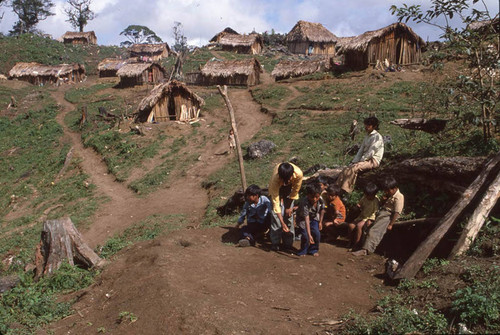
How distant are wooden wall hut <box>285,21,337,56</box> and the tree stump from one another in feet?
133

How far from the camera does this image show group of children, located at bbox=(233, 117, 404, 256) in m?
5.96

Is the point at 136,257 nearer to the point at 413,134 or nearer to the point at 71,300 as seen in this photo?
the point at 71,300

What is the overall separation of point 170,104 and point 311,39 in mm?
26155

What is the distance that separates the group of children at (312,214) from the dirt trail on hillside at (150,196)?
3.59 metres

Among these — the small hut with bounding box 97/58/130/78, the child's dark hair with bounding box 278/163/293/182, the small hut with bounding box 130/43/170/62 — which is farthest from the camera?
the small hut with bounding box 130/43/170/62

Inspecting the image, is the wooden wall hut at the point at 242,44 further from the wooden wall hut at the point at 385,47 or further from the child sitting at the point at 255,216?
the child sitting at the point at 255,216

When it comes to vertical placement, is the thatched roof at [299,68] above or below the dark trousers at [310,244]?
above

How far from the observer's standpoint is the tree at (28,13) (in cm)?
5441

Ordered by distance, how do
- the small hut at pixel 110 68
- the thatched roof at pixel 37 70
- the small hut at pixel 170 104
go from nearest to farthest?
the small hut at pixel 170 104, the thatched roof at pixel 37 70, the small hut at pixel 110 68

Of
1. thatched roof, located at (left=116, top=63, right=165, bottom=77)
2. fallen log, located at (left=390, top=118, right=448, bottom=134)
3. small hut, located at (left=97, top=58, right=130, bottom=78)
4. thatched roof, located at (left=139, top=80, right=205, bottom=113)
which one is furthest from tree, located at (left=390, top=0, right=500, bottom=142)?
small hut, located at (left=97, top=58, right=130, bottom=78)

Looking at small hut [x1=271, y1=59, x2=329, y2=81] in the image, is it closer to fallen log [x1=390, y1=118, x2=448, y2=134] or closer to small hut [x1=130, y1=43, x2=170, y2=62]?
fallen log [x1=390, y1=118, x2=448, y2=134]

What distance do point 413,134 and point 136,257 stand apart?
739 centimetres

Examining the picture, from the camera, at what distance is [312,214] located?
6035 millimetres

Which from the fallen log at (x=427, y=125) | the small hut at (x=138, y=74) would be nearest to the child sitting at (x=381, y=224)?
the fallen log at (x=427, y=125)
